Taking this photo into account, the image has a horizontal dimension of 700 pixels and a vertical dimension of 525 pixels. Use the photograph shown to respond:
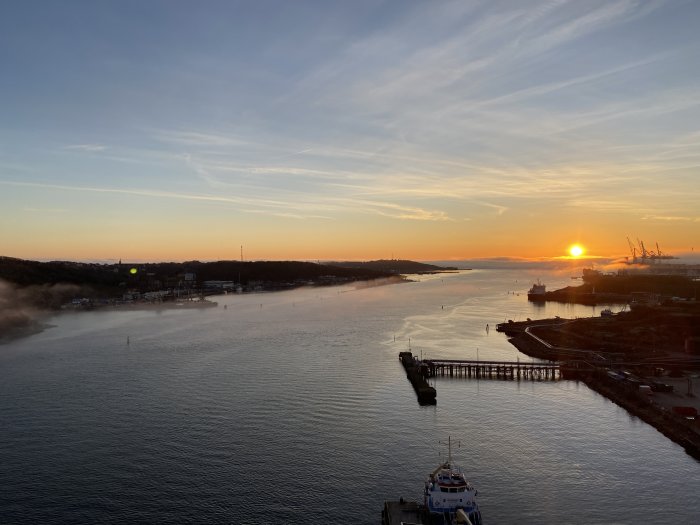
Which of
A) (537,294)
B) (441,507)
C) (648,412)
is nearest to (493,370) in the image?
(648,412)

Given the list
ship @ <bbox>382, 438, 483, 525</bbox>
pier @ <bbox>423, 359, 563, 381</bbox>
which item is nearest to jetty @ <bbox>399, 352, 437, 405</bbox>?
pier @ <bbox>423, 359, 563, 381</bbox>

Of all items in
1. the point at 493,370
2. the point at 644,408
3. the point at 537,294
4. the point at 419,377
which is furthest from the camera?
the point at 537,294

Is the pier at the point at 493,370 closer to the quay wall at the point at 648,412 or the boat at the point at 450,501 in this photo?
the quay wall at the point at 648,412

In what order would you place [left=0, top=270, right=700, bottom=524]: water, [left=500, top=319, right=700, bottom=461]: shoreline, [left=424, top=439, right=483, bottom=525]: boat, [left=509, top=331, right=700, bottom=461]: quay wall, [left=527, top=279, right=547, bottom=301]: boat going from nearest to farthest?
[left=424, top=439, right=483, bottom=525]: boat
[left=0, top=270, right=700, bottom=524]: water
[left=509, top=331, right=700, bottom=461]: quay wall
[left=500, top=319, right=700, bottom=461]: shoreline
[left=527, top=279, right=547, bottom=301]: boat

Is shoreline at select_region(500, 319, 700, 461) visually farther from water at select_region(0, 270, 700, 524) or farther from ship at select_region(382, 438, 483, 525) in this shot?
ship at select_region(382, 438, 483, 525)

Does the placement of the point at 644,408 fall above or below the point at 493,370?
below

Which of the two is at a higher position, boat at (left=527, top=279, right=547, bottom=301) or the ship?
boat at (left=527, top=279, right=547, bottom=301)

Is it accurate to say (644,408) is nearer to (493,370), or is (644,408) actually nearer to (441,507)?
(493,370)

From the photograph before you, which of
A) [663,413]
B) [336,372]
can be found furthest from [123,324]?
[663,413]

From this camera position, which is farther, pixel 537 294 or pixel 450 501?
pixel 537 294

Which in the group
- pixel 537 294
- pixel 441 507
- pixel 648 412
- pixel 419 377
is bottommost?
pixel 648 412
